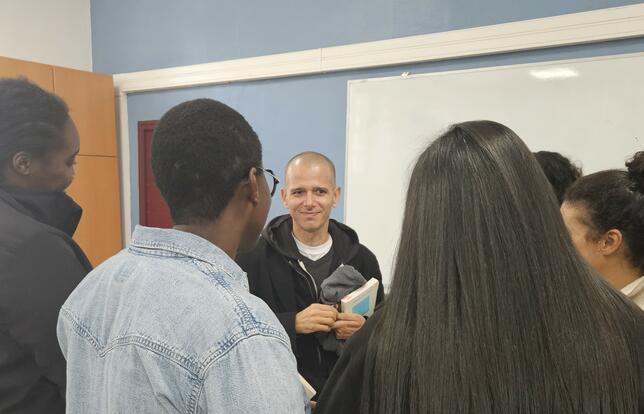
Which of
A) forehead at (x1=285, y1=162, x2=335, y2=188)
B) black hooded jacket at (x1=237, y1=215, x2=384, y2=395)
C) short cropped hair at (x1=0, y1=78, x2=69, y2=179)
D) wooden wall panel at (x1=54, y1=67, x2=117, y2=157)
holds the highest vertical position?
wooden wall panel at (x1=54, y1=67, x2=117, y2=157)

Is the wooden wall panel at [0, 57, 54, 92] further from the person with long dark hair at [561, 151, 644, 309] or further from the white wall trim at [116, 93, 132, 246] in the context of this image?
the person with long dark hair at [561, 151, 644, 309]

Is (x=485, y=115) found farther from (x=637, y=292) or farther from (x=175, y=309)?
(x=175, y=309)

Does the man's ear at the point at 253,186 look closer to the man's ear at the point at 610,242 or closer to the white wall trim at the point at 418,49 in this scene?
the man's ear at the point at 610,242

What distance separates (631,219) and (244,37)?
2661 millimetres

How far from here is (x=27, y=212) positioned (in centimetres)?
102

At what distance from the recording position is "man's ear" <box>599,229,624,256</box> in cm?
113

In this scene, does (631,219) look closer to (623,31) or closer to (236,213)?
(236,213)

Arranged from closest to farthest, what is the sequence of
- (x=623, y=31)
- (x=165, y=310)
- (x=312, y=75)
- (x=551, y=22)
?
(x=165, y=310) < (x=623, y=31) < (x=551, y=22) < (x=312, y=75)

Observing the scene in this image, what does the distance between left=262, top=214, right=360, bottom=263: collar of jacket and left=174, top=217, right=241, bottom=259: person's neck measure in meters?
0.84

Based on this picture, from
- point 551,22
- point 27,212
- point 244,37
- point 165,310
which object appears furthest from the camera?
point 244,37

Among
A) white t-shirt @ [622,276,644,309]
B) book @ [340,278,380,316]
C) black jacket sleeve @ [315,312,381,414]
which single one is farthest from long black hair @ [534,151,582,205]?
black jacket sleeve @ [315,312,381,414]

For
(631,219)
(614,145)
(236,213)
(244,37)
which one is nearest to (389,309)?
(236,213)

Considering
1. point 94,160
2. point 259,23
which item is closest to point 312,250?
point 259,23

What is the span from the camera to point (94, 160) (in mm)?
3518
